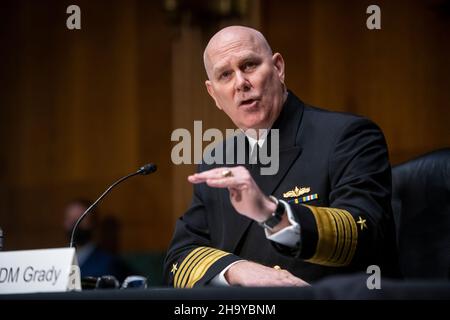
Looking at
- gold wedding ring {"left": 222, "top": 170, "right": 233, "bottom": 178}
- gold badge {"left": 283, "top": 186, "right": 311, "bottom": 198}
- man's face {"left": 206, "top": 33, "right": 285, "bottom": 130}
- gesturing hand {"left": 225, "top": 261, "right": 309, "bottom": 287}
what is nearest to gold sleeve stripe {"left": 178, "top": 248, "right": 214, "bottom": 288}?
gesturing hand {"left": 225, "top": 261, "right": 309, "bottom": 287}

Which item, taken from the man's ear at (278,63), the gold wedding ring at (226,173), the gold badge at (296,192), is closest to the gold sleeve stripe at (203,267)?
the gold badge at (296,192)

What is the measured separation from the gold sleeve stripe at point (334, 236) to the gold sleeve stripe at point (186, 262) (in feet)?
1.78

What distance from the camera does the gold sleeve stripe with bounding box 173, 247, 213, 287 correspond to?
9.21 feet

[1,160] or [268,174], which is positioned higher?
[268,174]

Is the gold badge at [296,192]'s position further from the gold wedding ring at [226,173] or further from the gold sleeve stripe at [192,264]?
the gold wedding ring at [226,173]

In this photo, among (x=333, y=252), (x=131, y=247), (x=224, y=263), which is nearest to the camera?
(x=333, y=252)

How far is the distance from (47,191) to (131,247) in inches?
30.5

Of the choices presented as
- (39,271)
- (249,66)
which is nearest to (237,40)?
(249,66)

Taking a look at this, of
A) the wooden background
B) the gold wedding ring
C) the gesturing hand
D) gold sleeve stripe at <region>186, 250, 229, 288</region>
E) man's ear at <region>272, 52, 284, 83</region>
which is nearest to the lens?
the gold wedding ring

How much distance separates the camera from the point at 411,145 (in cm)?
474

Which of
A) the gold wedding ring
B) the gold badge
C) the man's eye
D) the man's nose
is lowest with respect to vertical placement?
the gold badge

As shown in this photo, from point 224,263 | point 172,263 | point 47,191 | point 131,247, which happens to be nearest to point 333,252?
point 224,263

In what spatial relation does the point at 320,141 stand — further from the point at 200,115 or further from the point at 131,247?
the point at 131,247

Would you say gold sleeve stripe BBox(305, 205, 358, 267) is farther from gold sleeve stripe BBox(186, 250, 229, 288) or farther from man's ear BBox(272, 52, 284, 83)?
man's ear BBox(272, 52, 284, 83)
